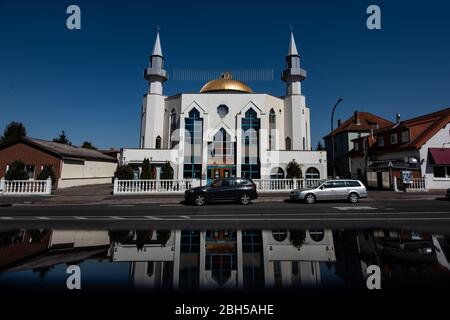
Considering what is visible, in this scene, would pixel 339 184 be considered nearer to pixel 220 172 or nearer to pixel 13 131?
pixel 220 172

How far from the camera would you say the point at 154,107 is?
31703 millimetres

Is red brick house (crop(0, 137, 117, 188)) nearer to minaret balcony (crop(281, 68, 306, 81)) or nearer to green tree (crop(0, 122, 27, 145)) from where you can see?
minaret balcony (crop(281, 68, 306, 81))

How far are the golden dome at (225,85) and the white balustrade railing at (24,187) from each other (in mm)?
22949

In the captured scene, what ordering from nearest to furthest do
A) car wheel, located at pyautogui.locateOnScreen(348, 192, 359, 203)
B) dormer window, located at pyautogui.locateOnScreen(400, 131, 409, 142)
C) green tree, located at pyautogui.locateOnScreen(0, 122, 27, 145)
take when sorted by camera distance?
car wheel, located at pyautogui.locateOnScreen(348, 192, 359, 203), dormer window, located at pyautogui.locateOnScreen(400, 131, 409, 142), green tree, located at pyautogui.locateOnScreen(0, 122, 27, 145)

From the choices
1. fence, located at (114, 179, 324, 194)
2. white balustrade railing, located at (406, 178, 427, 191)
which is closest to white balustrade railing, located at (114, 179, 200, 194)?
fence, located at (114, 179, 324, 194)

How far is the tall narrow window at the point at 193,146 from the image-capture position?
28266mm

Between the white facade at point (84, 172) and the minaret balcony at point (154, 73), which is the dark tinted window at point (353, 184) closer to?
the minaret balcony at point (154, 73)

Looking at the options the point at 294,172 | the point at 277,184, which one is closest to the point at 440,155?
the point at 294,172

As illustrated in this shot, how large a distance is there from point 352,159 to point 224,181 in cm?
2750

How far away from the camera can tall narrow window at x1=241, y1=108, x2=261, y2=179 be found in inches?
1116

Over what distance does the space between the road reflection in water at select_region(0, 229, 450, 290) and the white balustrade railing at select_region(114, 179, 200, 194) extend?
1385 centimetres

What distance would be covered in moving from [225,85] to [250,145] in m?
11.3
